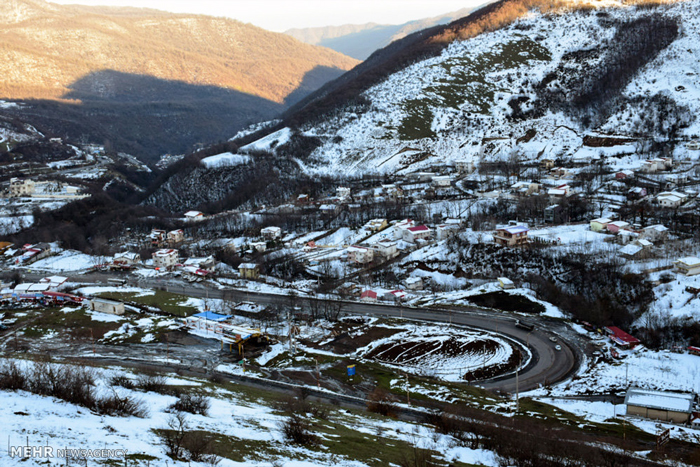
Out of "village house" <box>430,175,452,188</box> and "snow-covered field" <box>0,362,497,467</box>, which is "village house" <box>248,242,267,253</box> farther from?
"snow-covered field" <box>0,362,497,467</box>

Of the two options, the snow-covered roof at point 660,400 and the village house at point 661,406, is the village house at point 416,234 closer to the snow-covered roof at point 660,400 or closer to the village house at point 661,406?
the snow-covered roof at point 660,400

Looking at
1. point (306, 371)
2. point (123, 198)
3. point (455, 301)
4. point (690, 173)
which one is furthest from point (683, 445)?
point (123, 198)

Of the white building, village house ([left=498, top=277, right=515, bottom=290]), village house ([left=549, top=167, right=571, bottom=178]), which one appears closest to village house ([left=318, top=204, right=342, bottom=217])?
the white building

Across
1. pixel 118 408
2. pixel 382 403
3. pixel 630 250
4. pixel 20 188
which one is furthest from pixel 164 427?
pixel 20 188

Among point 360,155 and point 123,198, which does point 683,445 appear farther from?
point 123,198

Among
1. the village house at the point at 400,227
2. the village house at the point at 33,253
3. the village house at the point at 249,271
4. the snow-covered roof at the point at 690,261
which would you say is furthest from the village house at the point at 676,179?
the village house at the point at 33,253

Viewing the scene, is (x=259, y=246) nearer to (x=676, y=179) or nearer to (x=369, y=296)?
(x=369, y=296)

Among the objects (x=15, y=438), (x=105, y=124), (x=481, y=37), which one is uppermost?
(x=481, y=37)
